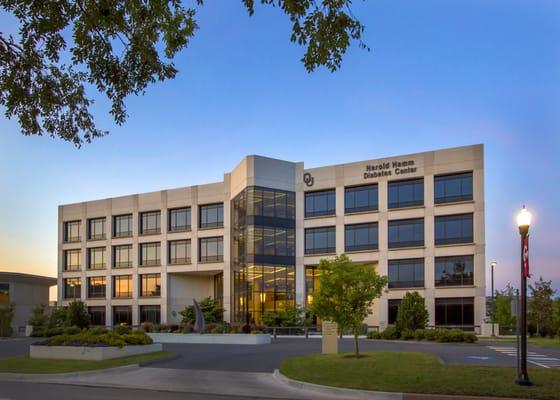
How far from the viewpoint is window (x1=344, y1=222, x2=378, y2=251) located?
57906 mm

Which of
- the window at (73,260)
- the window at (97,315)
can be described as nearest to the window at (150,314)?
the window at (97,315)

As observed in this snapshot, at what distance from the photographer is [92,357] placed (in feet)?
85.3

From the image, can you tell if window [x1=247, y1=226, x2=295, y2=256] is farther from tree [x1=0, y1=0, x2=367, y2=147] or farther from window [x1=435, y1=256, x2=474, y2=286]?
tree [x1=0, y1=0, x2=367, y2=147]

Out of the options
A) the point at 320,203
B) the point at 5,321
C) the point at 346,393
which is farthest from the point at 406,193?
the point at 346,393

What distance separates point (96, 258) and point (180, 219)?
13.6 metres

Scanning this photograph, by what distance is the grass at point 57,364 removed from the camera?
2283 centimetres

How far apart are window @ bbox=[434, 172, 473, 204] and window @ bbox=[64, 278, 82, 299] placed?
1775 inches

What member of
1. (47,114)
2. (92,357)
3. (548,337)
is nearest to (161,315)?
(548,337)

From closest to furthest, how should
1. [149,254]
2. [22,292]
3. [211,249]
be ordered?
1. [211,249]
2. [149,254]
3. [22,292]

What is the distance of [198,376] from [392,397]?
822 centimetres

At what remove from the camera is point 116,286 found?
74688 millimetres

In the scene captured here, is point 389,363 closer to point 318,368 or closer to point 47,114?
point 318,368

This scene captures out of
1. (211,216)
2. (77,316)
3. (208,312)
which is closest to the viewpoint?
(208,312)

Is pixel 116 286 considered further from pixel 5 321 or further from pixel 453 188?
pixel 453 188
